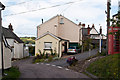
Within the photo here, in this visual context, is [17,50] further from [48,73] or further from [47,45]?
[48,73]

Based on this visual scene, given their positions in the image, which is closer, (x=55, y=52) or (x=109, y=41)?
(x=109, y=41)

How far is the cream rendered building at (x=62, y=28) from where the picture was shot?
33069mm

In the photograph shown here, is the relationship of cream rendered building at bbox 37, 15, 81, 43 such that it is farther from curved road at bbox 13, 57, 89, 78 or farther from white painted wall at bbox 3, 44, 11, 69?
white painted wall at bbox 3, 44, 11, 69

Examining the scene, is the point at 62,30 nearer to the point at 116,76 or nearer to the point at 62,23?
the point at 62,23

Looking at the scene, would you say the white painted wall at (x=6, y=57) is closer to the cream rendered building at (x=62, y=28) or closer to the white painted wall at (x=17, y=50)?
the white painted wall at (x=17, y=50)

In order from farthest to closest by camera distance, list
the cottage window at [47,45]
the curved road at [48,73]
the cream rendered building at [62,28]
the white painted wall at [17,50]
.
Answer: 1. the cream rendered building at [62,28]
2. the cottage window at [47,45]
3. the white painted wall at [17,50]
4. the curved road at [48,73]

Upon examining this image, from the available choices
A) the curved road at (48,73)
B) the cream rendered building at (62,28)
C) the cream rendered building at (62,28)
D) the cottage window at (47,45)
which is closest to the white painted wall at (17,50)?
the cottage window at (47,45)

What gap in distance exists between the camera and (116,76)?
10062mm

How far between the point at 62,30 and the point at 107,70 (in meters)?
23.0

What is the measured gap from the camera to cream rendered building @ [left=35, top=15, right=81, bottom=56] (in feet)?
108

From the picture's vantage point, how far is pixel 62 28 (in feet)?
110

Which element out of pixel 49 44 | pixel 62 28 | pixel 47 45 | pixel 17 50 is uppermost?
pixel 62 28

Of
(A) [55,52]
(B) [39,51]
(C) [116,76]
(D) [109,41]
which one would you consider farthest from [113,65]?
(B) [39,51]

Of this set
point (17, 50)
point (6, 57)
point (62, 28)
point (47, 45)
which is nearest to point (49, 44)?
point (47, 45)
